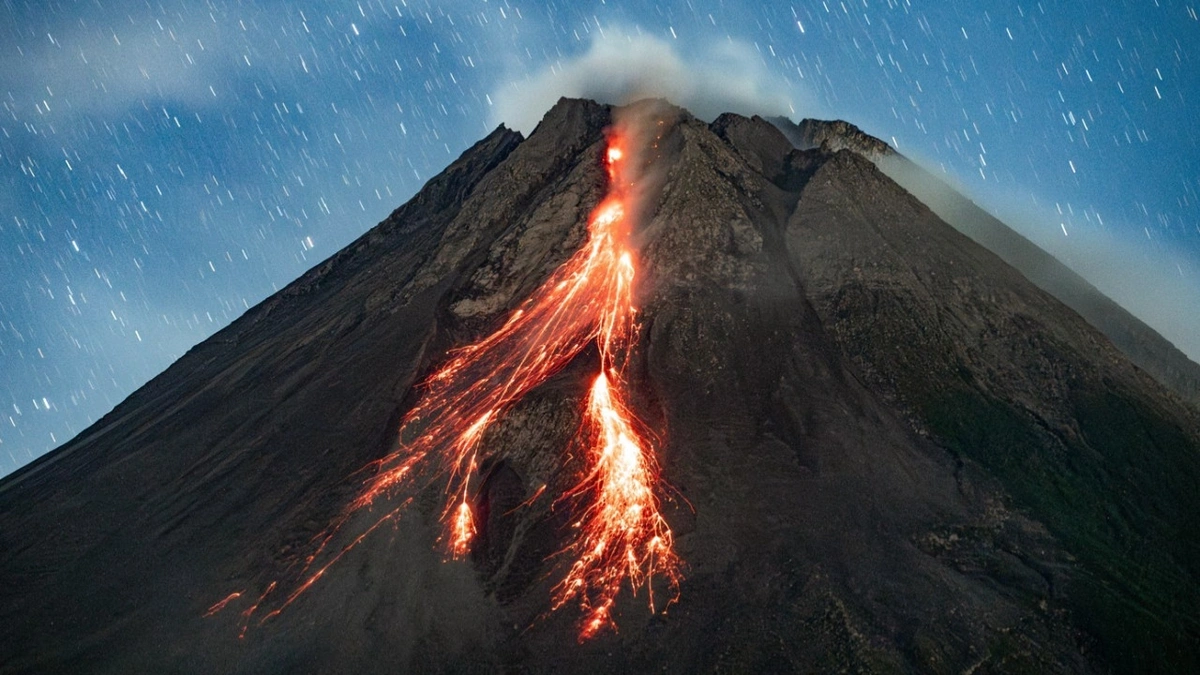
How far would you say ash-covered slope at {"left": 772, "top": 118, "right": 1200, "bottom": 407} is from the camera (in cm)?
5303

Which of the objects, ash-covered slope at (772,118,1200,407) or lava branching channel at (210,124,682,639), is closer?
lava branching channel at (210,124,682,639)

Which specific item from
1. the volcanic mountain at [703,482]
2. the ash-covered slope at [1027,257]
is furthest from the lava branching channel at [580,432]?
the ash-covered slope at [1027,257]

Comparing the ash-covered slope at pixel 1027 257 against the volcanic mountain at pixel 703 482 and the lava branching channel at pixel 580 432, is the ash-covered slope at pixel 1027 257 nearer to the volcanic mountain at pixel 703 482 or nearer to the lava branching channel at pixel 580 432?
the volcanic mountain at pixel 703 482

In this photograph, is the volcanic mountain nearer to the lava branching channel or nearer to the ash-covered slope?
the lava branching channel

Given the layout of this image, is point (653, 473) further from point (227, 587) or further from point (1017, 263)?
point (1017, 263)

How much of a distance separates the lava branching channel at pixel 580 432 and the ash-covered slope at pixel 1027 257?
117 feet

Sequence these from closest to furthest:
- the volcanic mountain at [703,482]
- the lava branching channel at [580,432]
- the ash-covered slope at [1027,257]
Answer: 1. the volcanic mountain at [703,482]
2. the lava branching channel at [580,432]
3. the ash-covered slope at [1027,257]

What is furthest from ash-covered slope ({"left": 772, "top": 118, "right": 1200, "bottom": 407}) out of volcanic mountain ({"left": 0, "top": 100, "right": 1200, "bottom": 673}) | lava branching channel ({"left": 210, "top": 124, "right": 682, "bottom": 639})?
lava branching channel ({"left": 210, "top": 124, "right": 682, "bottom": 639})

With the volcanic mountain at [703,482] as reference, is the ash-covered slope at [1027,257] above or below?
above

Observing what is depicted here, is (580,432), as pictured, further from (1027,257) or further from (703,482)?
(1027,257)

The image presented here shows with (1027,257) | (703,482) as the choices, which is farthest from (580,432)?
(1027,257)

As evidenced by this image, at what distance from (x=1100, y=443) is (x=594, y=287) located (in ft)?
90.2

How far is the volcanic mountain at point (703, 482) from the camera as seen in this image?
84.8 ft

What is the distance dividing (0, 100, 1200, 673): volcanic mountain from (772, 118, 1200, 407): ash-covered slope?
12983 mm
